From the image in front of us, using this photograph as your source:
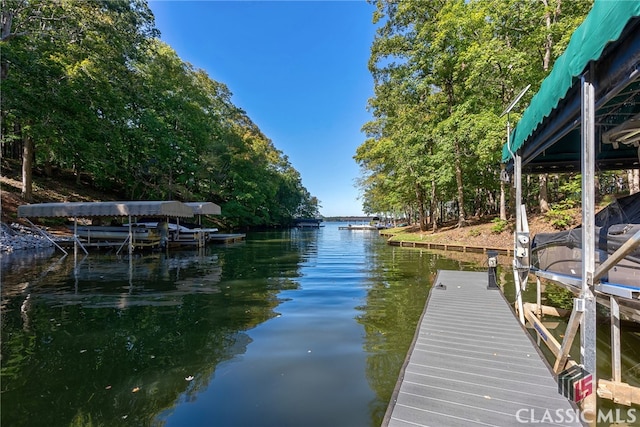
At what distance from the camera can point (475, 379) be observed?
10.4 ft

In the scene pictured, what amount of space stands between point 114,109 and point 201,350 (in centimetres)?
2066

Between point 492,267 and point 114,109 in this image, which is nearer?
point 492,267

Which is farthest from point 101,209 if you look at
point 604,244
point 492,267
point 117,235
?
point 604,244

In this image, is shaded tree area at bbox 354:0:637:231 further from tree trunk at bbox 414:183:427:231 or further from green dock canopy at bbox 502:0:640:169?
green dock canopy at bbox 502:0:640:169

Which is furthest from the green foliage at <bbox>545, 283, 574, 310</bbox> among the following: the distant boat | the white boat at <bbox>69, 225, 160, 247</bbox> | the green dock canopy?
the distant boat

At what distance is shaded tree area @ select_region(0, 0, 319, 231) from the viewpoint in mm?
15859

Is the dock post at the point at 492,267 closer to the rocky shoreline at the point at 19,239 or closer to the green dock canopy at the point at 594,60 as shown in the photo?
the green dock canopy at the point at 594,60

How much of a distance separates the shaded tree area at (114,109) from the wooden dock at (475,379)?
1996 centimetres

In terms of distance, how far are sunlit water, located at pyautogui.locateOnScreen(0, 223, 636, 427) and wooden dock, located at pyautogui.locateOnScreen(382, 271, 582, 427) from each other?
62 cm

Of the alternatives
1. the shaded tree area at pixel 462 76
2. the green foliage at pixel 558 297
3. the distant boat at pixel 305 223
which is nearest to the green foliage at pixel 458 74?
the shaded tree area at pixel 462 76

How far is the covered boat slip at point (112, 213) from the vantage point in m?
16.1

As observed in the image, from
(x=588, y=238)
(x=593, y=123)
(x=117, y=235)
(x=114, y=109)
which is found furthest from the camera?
(x=114, y=109)

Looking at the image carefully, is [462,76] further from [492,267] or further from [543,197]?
[492,267]

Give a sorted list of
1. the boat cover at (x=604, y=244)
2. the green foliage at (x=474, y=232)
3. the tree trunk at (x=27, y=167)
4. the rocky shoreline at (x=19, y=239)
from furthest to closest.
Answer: the tree trunk at (x=27, y=167), the green foliage at (x=474, y=232), the rocky shoreline at (x=19, y=239), the boat cover at (x=604, y=244)
